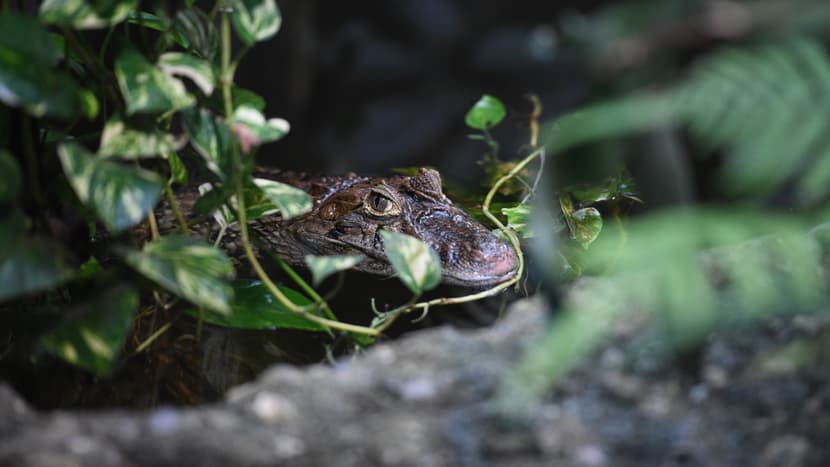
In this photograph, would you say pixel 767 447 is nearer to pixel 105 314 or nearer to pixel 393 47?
pixel 105 314

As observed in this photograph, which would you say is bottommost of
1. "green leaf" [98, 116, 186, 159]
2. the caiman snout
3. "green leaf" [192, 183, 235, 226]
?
the caiman snout

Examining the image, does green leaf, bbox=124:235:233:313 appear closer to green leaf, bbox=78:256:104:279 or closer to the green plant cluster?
the green plant cluster

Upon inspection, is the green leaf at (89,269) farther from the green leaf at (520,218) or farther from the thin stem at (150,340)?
the green leaf at (520,218)

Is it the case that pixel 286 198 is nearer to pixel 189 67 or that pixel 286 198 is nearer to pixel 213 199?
pixel 213 199

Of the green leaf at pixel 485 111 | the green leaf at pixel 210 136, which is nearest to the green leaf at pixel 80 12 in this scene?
the green leaf at pixel 210 136

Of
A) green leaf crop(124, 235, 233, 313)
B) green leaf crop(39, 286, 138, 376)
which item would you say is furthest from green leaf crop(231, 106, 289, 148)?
green leaf crop(39, 286, 138, 376)
